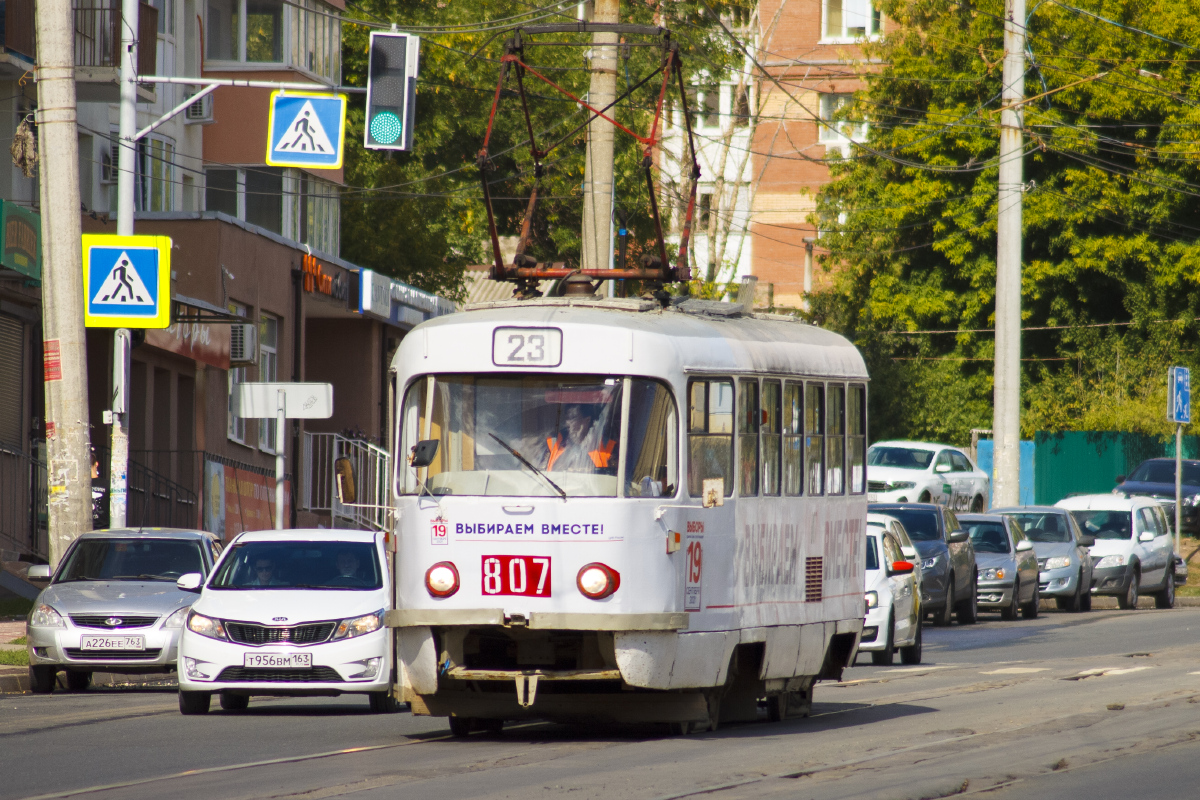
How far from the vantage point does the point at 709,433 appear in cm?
1430

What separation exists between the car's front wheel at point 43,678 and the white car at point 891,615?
833 cm

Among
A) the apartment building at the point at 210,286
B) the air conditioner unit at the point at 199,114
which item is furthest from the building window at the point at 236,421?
the air conditioner unit at the point at 199,114

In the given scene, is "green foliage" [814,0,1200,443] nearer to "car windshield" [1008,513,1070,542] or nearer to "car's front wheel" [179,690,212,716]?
"car windshield" [1008,513,1070,542]

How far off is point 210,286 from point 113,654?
15.3 meters

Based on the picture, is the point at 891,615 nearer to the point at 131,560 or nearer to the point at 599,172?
the point at 599,172

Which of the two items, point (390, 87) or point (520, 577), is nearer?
point (520, 577)

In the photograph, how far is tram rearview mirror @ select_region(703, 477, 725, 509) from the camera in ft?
46.2

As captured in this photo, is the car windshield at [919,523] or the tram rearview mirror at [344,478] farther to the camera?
the car windshield at [919,523]

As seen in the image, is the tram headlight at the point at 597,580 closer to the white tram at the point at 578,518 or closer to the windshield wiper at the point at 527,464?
the white tram at the point at 578,518

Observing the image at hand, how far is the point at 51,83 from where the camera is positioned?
66.6ft

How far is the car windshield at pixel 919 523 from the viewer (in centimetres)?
2991

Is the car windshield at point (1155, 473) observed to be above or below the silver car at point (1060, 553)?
above

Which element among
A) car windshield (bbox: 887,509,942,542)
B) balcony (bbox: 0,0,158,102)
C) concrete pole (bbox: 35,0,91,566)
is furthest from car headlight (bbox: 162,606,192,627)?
car windshield (bbox: 887,509,942,542)

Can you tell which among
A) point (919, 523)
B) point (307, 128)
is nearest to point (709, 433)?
point (307, 128)
